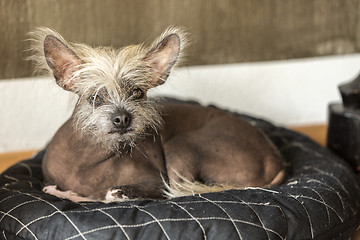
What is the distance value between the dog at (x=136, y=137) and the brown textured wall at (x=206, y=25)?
31.3 inches

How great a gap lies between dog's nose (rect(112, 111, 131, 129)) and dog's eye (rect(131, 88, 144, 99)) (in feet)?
0.27

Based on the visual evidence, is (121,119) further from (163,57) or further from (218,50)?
(218,50)

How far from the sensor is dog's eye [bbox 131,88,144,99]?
1694 mm

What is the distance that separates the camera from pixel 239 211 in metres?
1.62

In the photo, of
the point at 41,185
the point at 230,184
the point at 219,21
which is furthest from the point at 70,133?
the point at 219,21

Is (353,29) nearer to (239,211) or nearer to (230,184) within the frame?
(230,184)

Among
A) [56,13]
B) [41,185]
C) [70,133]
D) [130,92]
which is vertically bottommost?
[41,185]

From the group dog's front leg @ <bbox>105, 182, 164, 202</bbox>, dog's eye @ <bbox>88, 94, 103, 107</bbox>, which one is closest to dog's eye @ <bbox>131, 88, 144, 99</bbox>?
dog's eye @ <bbox>88, 94, 103, 107</bbox>

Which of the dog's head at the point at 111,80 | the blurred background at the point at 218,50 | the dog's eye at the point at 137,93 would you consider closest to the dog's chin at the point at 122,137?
the dog's head at the point at 111,80

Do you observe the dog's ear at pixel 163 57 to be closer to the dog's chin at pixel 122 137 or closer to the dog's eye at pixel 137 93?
the dog's eye at pixel 137 93

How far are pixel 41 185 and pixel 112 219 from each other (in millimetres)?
505

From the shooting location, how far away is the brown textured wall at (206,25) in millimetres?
2545

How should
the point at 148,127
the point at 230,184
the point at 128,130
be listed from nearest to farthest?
the point at 128,130 → the point at 148,127 → the point at 230,184

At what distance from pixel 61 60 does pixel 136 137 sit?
332 mm
